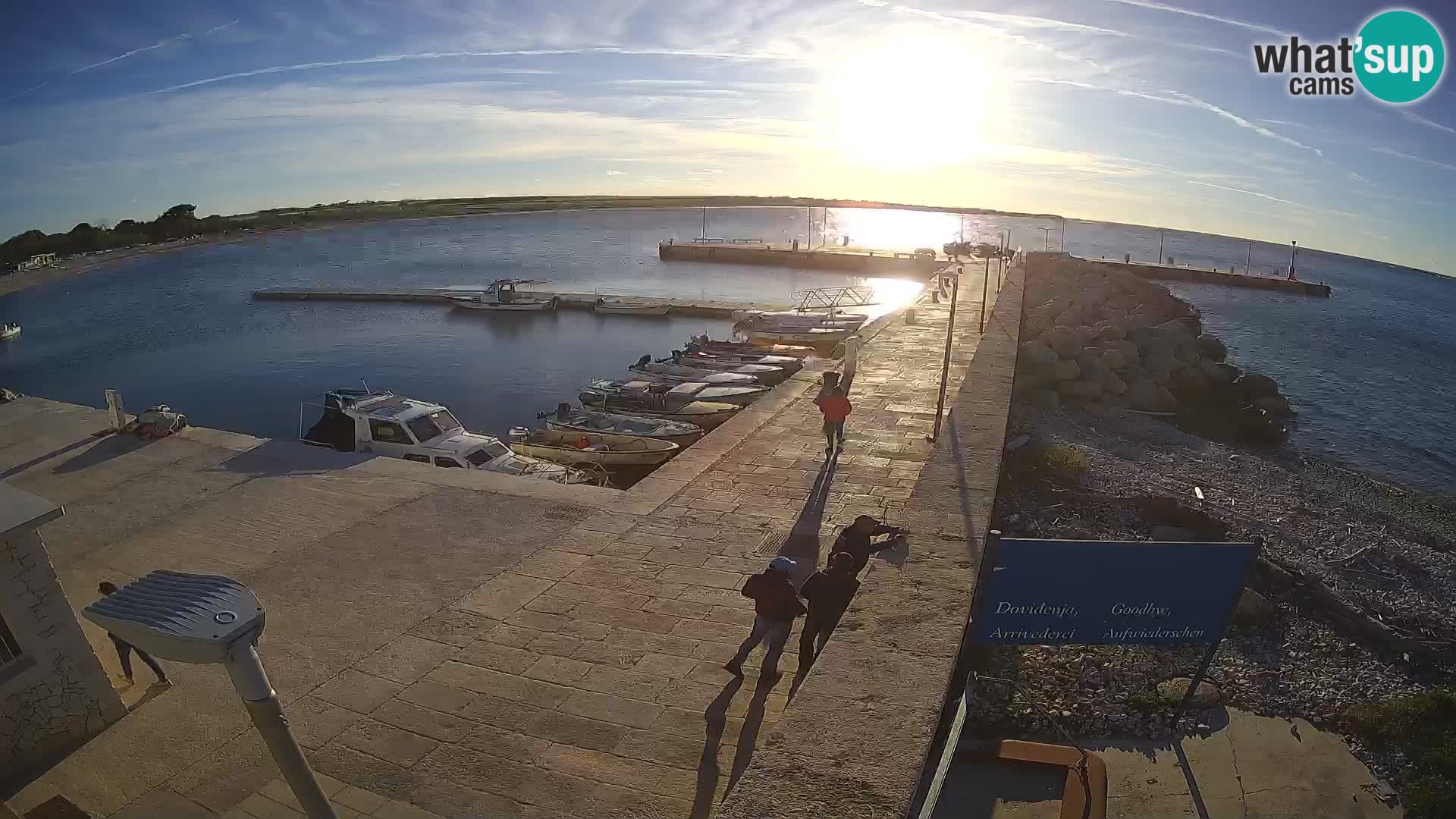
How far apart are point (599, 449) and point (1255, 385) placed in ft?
65.4

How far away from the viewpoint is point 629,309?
43.9m

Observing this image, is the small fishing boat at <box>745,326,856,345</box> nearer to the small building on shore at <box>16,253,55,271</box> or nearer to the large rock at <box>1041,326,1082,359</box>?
the large rock at <box>1041,326,1082,359</box>

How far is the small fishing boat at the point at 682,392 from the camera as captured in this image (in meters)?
19.4

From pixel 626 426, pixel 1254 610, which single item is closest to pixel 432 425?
pixel 626 426

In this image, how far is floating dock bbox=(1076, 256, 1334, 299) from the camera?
211 ft

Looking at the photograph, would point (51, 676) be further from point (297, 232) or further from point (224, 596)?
point (297, 232)

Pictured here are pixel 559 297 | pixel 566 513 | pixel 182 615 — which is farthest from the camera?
pixel 559 297

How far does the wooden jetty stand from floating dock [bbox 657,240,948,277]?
1682 cm

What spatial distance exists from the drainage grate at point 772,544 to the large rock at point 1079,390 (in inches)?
512

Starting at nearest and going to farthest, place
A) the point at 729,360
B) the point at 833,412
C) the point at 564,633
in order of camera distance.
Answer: the point at 564,633 < the point at 833,412 < the point at 729,360

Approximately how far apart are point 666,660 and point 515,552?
12.4 feet

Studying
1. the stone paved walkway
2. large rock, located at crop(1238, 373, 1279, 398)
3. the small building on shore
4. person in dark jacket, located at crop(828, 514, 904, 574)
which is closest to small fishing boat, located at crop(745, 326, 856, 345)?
large rock, located at crop(1238, 373, 1279, 398)

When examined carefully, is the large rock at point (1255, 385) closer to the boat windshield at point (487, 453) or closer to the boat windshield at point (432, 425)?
the boat windshield at point (487, 453)

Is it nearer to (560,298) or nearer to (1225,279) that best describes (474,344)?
(560,298)
